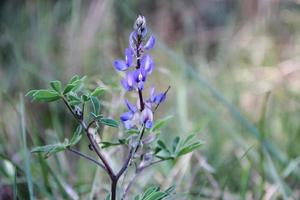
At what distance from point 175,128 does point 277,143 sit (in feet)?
1.14

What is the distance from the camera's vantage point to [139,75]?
802 millimetres

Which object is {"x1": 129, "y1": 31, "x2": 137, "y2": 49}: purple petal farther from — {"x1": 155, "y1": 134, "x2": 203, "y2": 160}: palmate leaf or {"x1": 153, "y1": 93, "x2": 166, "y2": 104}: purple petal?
{"x1": 155, "y1": 134, "x2": 203, "y2": 160}: palmate leaf

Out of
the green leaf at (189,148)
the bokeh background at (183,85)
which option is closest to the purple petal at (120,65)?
the green leaf at (189,148)

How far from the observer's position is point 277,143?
1867 millimetres

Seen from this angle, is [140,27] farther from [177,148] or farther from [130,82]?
[177,148]

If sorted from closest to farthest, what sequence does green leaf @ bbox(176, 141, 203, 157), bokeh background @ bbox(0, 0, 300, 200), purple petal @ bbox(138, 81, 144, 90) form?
purple petal @ bbox(138, 81, 144, 90) < green leaf @ bbox(176, 141, 203, 157) < bokeh background @ bbox(0, 0, 300, 200)

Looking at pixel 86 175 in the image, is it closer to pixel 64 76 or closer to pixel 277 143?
pixel 277 143

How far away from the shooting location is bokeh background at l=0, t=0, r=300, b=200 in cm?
138

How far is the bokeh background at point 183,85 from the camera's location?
4.52 ft

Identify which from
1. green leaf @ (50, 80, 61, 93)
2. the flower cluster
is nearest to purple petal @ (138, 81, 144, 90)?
the flower cluster

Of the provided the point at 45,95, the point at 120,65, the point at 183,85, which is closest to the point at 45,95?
the point at 45,95

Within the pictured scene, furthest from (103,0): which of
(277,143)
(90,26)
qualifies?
(277,143)

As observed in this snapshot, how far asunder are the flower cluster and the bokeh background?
0.30 metres

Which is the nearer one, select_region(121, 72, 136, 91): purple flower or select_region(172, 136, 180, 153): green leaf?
select_region(121, 72, 136, 91): purple flower
